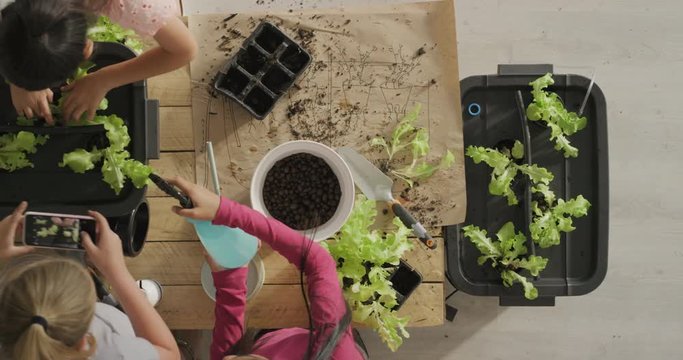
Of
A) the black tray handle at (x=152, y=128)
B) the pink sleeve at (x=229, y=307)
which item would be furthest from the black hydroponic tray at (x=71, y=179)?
the pink sleeve at (x=229, y=307)

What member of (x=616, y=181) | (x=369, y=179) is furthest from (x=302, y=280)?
(x=616, y=181)

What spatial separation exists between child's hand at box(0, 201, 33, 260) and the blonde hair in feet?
0.39

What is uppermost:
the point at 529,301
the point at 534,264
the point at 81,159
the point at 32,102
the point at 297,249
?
the point at 32,102

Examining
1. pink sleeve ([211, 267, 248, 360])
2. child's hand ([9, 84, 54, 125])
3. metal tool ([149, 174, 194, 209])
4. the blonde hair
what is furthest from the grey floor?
child's hand ([9, 84, 54, 125])

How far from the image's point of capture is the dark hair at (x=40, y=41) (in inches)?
30.1

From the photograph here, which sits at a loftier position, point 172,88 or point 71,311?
point 172,88

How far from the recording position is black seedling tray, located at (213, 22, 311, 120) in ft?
3.55

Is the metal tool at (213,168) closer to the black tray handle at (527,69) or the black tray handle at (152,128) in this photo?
the black tray handle at (152,128)

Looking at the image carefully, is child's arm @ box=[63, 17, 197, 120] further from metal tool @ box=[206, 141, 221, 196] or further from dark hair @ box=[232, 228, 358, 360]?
dark hair @ box=[232, 228, 358, 360]

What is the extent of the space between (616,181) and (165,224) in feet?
→ 3.78

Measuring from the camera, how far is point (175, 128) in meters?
1.11

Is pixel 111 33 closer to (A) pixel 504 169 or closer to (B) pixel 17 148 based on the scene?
(B) pixel 17 148

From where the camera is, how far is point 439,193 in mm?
1128

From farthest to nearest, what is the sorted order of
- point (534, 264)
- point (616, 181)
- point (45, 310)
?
1. point (616, 181)
2. point (534, 264)
3. point (45, 310)
